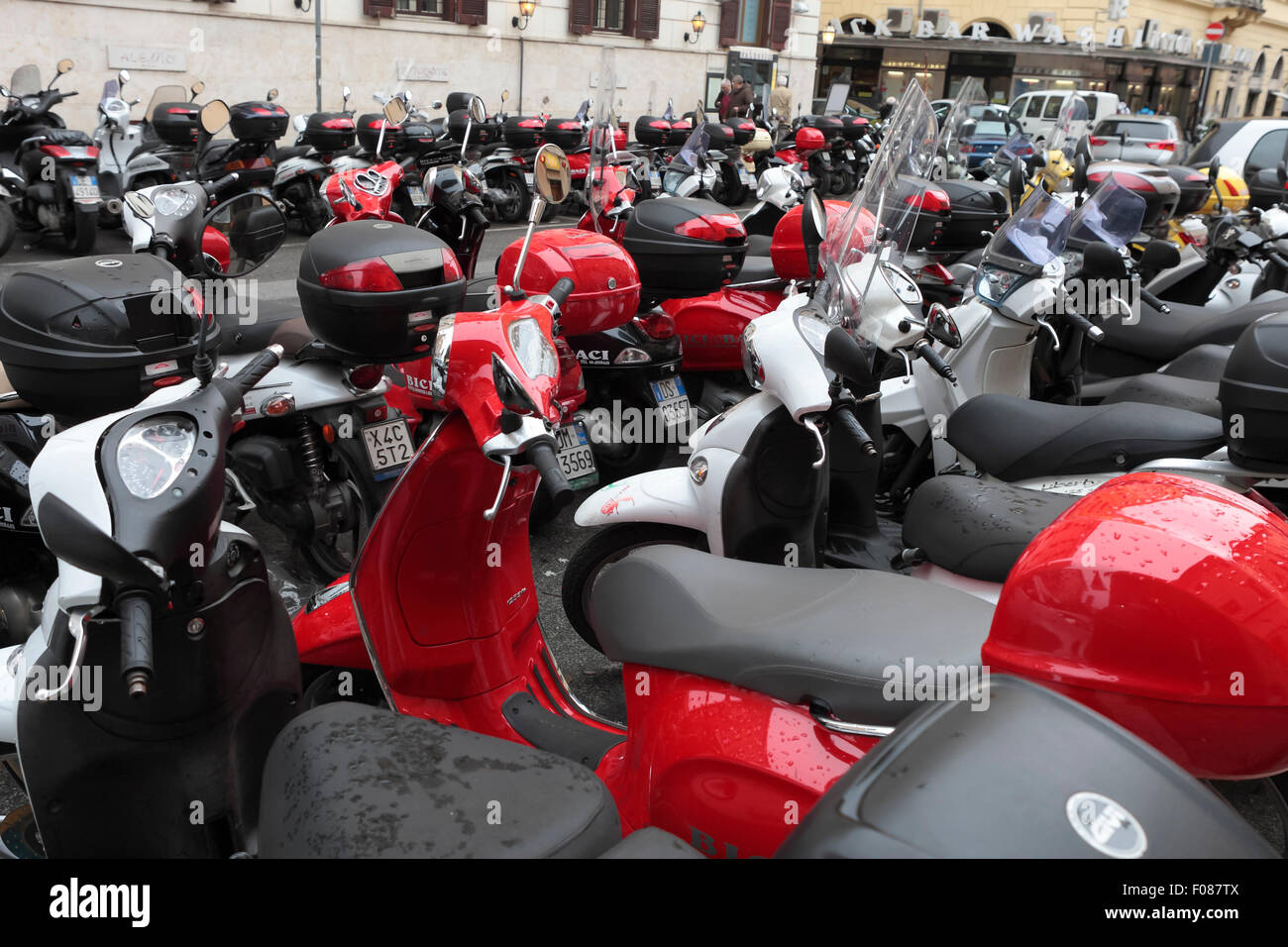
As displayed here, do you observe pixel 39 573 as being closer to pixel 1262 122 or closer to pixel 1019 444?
pixel 1019 444

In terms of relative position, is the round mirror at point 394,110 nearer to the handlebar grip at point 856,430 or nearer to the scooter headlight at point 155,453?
the handlebar grip at point 856,430

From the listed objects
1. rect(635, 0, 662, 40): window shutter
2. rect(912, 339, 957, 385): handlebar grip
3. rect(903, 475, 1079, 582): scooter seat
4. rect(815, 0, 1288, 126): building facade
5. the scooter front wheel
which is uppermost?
rect(815, 0, 1288, 126): building facade

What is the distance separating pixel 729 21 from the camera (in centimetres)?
2241

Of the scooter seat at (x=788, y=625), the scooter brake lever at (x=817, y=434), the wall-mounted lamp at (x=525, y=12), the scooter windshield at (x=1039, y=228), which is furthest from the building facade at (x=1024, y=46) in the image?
the scooter seat at (x=788, y=625)

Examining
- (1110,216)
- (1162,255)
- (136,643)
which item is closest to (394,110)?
(1110,216)

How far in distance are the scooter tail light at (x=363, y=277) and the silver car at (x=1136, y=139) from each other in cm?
1582

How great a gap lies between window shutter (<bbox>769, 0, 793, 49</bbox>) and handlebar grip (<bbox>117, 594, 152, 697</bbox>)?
2431 centimetres

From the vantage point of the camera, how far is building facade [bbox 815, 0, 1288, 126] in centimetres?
3300

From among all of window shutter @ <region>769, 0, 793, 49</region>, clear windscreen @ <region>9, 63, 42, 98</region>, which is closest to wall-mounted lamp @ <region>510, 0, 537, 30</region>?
window shutter @ <region>769, 0, 793, 49</region>

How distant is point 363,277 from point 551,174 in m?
0.53

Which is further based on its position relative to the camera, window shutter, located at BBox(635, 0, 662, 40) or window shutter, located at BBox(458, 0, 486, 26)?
window shutter, located at BBox(635, 0, 662, 40)

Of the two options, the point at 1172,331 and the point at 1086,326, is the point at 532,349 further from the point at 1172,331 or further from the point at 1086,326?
the point at 1172,331

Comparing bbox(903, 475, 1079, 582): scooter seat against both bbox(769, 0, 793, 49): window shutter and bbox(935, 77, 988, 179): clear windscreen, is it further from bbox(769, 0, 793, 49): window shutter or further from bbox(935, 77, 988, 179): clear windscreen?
bbox(769, 0, 793, 49): window shutter
